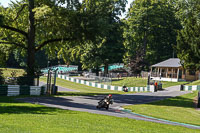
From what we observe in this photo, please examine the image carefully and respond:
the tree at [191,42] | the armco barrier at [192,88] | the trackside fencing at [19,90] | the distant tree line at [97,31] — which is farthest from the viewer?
the tree at [191,42]

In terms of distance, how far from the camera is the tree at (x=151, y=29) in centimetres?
6525

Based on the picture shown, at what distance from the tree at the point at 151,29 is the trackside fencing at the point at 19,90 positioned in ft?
123

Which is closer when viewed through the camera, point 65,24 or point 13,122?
point 13,122

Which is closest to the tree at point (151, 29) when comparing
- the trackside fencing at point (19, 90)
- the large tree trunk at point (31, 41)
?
the large tree trunk at point (31, 41)

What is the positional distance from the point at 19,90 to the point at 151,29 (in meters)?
46.1

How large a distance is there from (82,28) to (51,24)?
3.32 metres

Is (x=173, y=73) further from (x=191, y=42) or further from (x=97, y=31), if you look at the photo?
(x=97, y=31)

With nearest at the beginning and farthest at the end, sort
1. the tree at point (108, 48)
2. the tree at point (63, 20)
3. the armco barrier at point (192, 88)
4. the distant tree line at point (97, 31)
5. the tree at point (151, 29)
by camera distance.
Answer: the tree at point (63, 20), the distant tree line at point (97, 31), the armco barrier at point (192, 88), the tree at point (108, 48), the tree at point (151, 29)

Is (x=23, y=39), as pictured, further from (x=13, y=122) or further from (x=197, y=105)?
(x=13, y=122)

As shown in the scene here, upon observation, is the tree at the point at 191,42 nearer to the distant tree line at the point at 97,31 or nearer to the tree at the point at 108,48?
the distant tree line at the point at 97,31

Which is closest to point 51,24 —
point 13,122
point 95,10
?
point 95,10

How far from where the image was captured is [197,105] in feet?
84.2

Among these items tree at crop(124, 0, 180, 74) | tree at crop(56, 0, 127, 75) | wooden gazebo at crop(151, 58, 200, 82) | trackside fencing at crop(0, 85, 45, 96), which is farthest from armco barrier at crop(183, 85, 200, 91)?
tree at crop(56, 0, 127, 75)

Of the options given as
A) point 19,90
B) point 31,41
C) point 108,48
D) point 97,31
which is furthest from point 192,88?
point 108,48
